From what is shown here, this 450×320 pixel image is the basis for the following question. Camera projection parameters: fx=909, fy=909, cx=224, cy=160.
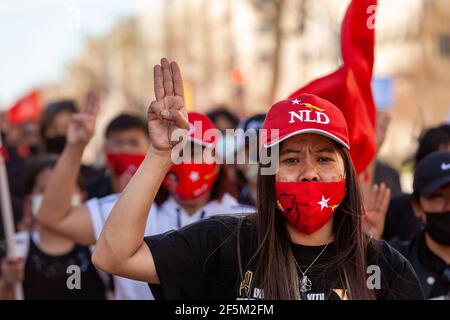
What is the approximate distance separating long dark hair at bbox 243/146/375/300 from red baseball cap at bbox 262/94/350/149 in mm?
109

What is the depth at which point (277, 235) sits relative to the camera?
3.48 meters

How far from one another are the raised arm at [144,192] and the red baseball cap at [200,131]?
1.76 metres

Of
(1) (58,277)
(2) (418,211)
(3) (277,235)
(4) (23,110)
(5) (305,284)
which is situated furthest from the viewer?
(4) (23,110)

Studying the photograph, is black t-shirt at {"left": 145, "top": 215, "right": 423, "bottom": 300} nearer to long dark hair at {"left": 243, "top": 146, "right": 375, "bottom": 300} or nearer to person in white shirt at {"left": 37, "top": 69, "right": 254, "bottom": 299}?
long dark hair at {"left": 243, "top": 146, "right": 375, "bottom": 300}

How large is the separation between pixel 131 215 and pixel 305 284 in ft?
2.29

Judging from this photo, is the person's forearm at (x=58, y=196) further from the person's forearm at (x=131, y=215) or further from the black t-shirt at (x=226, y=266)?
the person's forearm at (x=131, y=215)

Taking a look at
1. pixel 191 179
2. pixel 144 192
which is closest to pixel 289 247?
pixel 144 192

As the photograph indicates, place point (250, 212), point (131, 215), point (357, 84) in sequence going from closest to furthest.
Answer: point (131, 215)
point (250, 212)
point (357, 84)

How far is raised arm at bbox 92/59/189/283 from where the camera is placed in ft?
10.7

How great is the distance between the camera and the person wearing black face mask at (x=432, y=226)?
4531 mm

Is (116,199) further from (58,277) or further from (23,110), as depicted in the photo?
(23,110)

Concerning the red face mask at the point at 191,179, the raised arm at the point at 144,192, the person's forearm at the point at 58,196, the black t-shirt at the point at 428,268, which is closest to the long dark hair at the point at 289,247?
the raised arm at the point at 144,192

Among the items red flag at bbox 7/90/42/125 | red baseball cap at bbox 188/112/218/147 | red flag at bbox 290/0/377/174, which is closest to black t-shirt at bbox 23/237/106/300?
red baseball cap at bbox 188/112/218/147

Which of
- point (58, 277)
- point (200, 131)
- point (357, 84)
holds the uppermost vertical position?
point (357, 84)
